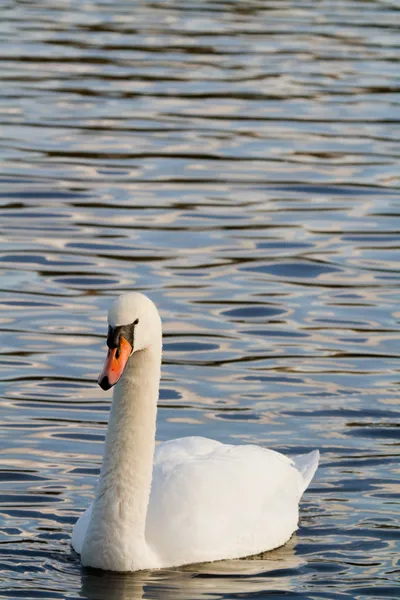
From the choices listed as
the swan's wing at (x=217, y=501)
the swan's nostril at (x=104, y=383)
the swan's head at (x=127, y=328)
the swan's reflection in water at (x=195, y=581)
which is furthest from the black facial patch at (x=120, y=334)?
the swan's reflection in water at (x=195, y=581)

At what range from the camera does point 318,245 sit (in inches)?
600

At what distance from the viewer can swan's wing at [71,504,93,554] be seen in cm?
827

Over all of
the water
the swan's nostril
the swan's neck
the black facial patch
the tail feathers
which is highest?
the black facial patch

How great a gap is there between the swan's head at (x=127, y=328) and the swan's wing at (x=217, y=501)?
34.3 inches

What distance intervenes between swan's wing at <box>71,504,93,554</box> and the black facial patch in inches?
39.9

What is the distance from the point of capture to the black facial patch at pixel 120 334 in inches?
302

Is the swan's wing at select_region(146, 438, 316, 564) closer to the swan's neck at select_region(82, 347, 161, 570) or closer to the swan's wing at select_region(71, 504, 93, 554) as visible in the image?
the swan's neck at select_region(82, 347, 161, 570)

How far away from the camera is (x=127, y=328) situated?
25.4 ft

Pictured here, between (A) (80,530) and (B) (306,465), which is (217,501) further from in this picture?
(B) (306,465)

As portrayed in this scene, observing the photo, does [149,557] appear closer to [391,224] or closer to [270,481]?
[270,481]

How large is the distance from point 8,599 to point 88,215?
28.7ft

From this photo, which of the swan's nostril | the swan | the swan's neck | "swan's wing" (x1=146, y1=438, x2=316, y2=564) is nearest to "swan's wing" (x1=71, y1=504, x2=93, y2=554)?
the swan

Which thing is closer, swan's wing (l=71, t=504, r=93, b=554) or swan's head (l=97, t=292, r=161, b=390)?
swan's head (l=97, t=292, r=161, b=390)

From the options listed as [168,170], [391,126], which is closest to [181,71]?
[391,126]
